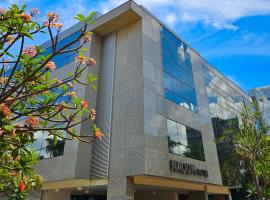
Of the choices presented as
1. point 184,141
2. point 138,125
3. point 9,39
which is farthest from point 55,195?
point 9,39

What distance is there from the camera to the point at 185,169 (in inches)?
674

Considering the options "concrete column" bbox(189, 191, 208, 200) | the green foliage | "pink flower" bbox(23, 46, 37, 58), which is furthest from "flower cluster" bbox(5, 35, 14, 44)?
"concrete column" bbox(189, 191, 208, 200)

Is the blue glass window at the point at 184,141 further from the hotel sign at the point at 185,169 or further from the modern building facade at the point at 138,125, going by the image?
the hotel sign at the point at 185,169

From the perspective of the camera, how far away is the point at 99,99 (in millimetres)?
18562

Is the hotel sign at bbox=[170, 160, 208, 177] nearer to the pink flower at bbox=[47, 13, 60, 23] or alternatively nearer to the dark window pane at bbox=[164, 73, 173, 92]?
the dark window pane at bbox=[164, 73, 173, 92]

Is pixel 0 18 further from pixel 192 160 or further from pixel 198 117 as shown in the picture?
pixel 198 117

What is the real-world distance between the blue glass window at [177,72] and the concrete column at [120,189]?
7.12 metres

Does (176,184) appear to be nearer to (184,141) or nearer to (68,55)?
(184,141)

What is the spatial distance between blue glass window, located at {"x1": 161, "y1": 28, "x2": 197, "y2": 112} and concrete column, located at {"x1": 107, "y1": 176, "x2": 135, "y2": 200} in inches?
280

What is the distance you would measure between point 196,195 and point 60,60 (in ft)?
57.7

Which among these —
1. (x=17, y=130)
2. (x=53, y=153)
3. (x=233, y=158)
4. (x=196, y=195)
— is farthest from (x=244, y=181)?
(x=17, y=130)

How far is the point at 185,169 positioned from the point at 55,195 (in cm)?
1066

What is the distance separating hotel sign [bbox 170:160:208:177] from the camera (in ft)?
52.9

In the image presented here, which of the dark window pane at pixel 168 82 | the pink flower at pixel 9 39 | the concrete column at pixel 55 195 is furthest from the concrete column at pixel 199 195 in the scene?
the pink flower at pixel 9 39
